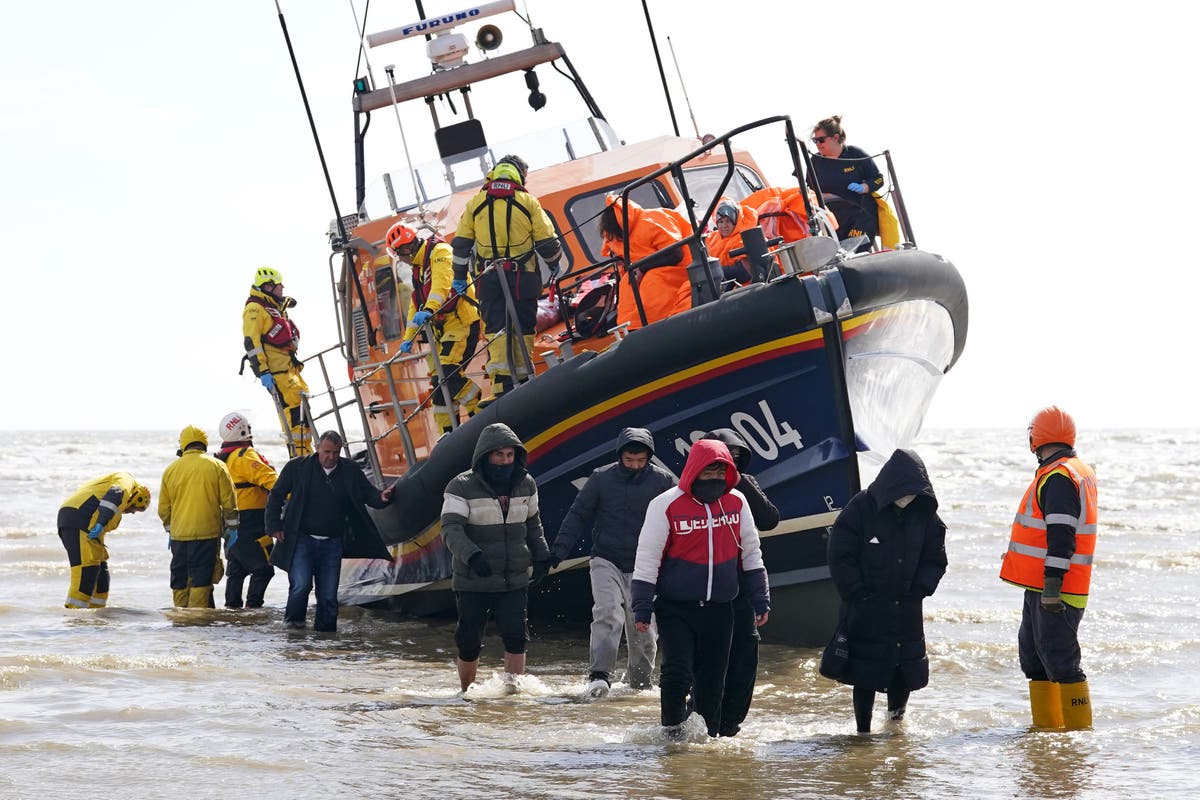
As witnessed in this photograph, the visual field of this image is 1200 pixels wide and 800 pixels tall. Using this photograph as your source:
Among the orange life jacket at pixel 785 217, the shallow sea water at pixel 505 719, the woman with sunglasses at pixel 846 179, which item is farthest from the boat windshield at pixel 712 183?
the shallow sea water at pixel 505 719

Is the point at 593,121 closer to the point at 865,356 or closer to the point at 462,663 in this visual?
the point at 865,356

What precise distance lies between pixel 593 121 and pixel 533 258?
331cm

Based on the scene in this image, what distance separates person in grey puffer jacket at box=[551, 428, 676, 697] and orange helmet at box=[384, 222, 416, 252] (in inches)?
101

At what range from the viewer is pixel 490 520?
6941 mm

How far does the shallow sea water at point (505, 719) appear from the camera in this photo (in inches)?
207

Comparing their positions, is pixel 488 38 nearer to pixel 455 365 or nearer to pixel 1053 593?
pixel 455 365

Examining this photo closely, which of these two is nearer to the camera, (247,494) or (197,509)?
(197,509)

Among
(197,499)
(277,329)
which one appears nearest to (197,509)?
(197,499)

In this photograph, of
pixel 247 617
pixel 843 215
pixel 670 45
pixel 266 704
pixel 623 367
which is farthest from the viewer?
pixel 670 45

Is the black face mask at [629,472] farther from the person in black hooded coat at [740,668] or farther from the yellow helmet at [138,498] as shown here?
the yellow helmet at [138,498]

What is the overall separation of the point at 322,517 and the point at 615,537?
9.08 feet

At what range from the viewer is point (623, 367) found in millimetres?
7363

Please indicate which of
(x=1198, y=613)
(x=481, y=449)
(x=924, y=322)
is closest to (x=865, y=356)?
(x=924, y=322)

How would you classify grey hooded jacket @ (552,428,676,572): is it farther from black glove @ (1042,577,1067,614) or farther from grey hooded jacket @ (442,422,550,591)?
black glove @ (1042,577,1067,614)
